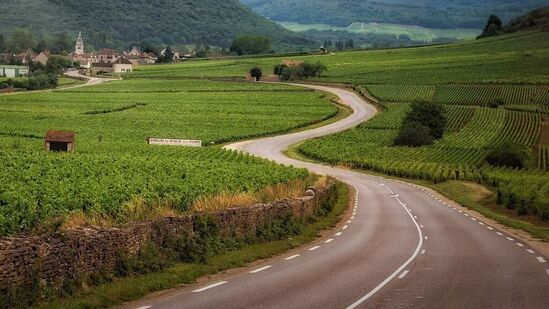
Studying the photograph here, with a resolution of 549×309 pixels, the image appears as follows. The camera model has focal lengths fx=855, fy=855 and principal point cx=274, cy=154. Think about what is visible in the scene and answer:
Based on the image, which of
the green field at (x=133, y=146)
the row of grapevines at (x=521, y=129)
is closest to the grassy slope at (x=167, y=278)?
the green field at (x=133, y=146)

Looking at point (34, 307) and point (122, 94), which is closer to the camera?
point (34, 307)

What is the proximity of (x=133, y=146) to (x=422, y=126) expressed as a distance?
39.4 metres

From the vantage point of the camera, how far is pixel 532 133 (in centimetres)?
10438

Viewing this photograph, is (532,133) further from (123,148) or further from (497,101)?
(123,148)

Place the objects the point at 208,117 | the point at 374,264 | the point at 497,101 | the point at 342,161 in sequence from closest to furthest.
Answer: the point at 374,264
the point at 342,161
the point at 208,117
the point at 497,101

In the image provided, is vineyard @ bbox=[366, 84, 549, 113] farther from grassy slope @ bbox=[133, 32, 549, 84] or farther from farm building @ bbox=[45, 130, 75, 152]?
farm building @ bbox=[45, 130, 75, 152]

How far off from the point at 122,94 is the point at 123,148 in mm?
75744

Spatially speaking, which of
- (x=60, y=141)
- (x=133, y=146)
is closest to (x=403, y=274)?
(x=60, y=141)

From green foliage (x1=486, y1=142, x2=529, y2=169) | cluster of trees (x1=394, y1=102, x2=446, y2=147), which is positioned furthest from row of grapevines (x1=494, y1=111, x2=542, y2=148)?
green foliage (x1=486, y1=142, x2=529, y2=169)

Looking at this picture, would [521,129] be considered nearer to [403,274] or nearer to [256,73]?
[256,73]

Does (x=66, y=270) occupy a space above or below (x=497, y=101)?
above

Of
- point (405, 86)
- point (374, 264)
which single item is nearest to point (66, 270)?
point (374, 264)

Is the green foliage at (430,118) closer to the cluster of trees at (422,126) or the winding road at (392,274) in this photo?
the cluster of trees at (422,126)

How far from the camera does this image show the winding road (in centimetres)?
1648
